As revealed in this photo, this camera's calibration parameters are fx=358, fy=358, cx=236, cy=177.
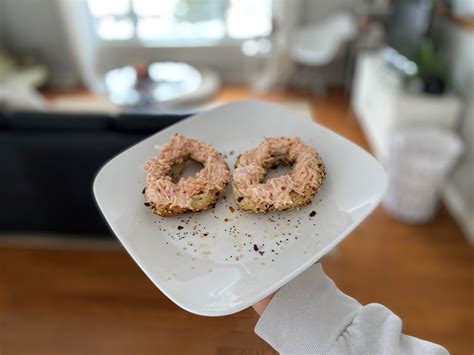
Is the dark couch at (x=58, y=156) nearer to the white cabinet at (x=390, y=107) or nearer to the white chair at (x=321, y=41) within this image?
the white cabinet at (x=390, y=107)

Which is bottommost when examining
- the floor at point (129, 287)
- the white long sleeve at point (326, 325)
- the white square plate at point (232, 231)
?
the floor at point (129, 287)

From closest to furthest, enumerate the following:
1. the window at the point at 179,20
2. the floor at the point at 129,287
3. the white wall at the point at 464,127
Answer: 1. the floor at the point at 129,287
2. the white wall at the point at 464,127
3. the window at the point at 179,20

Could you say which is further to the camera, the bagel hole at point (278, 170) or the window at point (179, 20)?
the window at point (179, 20)

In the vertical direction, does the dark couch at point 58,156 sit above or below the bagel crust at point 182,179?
below

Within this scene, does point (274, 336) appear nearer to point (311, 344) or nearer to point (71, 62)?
point (311, 344)

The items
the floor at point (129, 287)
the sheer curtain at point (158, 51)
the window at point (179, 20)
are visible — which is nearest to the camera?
the floor at point (129, 287)

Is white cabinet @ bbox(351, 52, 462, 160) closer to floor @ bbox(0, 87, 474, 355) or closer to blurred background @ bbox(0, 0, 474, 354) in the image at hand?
blurred background @ bbox(0, 0, 474, 354)

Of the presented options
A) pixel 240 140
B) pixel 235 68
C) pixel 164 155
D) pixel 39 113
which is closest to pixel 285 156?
pixel 240 140

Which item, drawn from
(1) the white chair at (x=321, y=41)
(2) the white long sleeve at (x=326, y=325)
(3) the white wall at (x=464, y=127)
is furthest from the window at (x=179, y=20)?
(2) the white long sleeve at (x=326, y=325)
